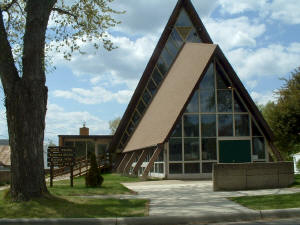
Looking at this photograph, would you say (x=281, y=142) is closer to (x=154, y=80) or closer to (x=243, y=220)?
(x=154, y=80)

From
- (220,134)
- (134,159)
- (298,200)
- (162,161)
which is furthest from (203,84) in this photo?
(298,200)

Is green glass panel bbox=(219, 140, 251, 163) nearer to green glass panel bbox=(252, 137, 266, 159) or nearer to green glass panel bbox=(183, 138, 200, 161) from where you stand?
green glass panel bbox=(252, 137, 266, 159)

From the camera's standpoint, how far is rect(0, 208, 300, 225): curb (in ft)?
27.1

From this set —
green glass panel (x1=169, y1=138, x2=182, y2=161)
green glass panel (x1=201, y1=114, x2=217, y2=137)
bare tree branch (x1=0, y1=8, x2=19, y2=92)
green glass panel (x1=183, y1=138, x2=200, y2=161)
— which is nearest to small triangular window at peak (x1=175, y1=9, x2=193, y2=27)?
green glass panel (x1=201, y1=114, x2=217, y2=137)

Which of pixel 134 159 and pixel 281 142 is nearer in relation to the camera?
pixel 281 142

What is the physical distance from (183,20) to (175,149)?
12.3 m

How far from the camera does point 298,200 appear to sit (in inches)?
408

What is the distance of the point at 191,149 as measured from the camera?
21.2m

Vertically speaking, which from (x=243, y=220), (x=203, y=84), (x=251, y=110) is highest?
(x=203, y=84)

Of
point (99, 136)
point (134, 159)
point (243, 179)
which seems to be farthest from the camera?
point (99, 136)

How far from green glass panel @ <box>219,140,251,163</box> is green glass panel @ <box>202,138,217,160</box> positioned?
1.12 feet

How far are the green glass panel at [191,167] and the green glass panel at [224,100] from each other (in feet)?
11.6

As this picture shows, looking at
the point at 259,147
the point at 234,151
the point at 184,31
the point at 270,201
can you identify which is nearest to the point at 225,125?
the point at 234,151

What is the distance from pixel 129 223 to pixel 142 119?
21.4 metres
